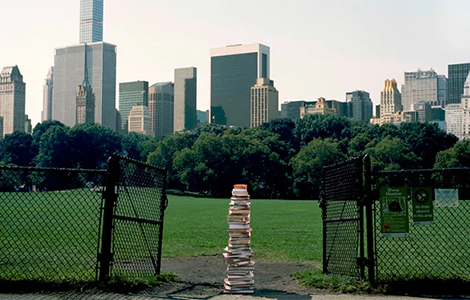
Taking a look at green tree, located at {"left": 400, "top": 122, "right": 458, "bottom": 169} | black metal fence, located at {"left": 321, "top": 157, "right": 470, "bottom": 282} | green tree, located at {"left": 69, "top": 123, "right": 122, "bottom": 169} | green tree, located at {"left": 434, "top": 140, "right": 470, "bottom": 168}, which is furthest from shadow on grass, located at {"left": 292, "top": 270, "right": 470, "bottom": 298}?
green tree, located at {"left": 69, "top": 123, "right": 122, "bottom": 169}

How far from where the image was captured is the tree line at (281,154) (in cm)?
8562

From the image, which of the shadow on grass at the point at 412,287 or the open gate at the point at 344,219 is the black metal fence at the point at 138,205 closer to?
the open gate at the point at 344,219

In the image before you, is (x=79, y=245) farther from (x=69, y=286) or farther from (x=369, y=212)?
(x=369, y=212)

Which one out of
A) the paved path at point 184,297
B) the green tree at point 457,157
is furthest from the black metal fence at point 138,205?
the green tree at point 457,157

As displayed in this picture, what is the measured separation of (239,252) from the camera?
9.23 metres

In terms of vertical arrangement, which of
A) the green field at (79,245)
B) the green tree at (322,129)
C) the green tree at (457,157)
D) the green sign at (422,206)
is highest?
the green tree at (322,129)

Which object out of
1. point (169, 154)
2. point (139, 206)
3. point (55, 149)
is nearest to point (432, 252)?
point (139, 206)

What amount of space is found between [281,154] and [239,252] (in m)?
94.4

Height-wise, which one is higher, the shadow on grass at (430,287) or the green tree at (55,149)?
the green tree at (55,149)

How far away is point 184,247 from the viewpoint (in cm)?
1666

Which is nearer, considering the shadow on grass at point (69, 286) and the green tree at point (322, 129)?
the shadow on grass at point (69, 286)

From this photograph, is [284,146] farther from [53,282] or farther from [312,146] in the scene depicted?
[53,282]

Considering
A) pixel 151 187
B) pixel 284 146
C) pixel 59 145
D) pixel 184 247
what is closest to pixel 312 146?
pixel 284 146

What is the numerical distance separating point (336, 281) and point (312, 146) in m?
82.9
